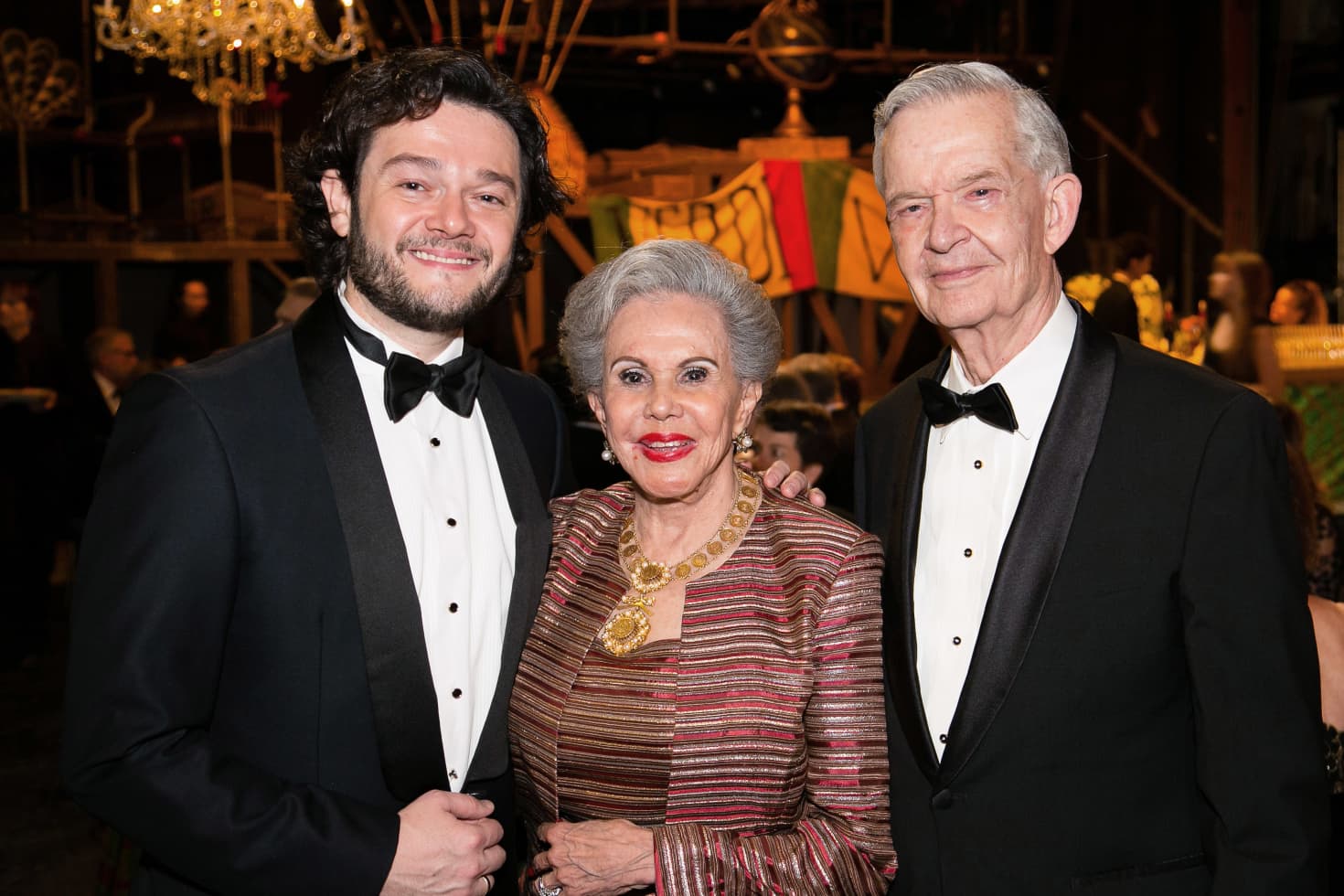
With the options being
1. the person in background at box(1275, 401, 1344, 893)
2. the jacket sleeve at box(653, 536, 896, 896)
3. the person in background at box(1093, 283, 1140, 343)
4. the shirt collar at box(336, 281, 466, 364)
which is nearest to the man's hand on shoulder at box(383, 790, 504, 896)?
the jacket sleeve at box(653, 536, 896, 896)

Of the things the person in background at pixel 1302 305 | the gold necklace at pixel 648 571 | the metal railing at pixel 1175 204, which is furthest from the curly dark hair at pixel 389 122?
the metal railing at pixel 1175 204

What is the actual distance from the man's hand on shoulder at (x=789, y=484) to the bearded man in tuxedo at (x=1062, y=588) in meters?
0.18

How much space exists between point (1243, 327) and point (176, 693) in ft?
18.2

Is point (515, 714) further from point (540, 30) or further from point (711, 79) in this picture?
point (711, 79)

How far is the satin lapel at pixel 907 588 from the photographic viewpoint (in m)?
1.92

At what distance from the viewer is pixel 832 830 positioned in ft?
6.10

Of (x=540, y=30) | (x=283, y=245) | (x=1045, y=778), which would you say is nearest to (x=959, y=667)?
(x=1045, y=778)

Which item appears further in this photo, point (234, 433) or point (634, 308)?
point (634, 308)

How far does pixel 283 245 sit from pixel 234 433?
8.11 meters

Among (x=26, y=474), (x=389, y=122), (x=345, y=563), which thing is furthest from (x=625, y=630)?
(x=26, y=474)

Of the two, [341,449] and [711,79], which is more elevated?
[711,79]

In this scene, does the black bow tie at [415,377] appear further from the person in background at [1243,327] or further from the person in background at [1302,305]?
the person in background at [1302,305]

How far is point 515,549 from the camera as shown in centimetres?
214

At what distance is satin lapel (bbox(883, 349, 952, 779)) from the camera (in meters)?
1.92
